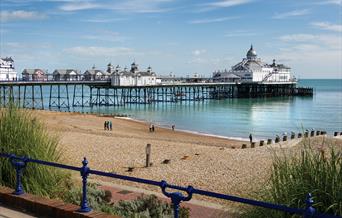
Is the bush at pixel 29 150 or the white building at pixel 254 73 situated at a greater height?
the white building at pixel 254 73

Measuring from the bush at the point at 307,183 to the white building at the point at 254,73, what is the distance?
103m

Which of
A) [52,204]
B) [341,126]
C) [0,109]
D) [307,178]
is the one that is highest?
[0,109]

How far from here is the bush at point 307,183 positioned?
169 inches

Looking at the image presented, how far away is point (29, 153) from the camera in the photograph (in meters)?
6.70

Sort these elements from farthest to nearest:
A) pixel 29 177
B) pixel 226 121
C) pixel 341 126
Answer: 1. pixel 226 121
2. pixel 341 126
3. pixel 29 177

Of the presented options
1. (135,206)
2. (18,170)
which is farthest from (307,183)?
(18,170)

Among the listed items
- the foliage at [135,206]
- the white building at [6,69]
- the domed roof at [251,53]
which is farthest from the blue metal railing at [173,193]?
the domed roof at [251,53]

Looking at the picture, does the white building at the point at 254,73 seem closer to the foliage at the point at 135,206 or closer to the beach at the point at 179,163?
the beach at the point at 179,163

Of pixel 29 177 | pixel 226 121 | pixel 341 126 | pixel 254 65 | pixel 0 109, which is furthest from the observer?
pixel 254 65

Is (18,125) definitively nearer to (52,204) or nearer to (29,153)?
(29,153)

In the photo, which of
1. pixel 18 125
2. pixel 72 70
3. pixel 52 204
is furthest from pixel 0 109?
pixel 72 70

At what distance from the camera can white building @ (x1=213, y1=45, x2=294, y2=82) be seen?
10800 centimetres

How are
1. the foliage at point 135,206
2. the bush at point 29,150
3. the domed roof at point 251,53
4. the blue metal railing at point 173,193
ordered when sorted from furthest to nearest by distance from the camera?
the domed roof at point 251,53
the foliage at point 135,206
the bush at point 29,150
the blue metal railing at point 173,193

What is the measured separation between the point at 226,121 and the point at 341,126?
12110 mm
